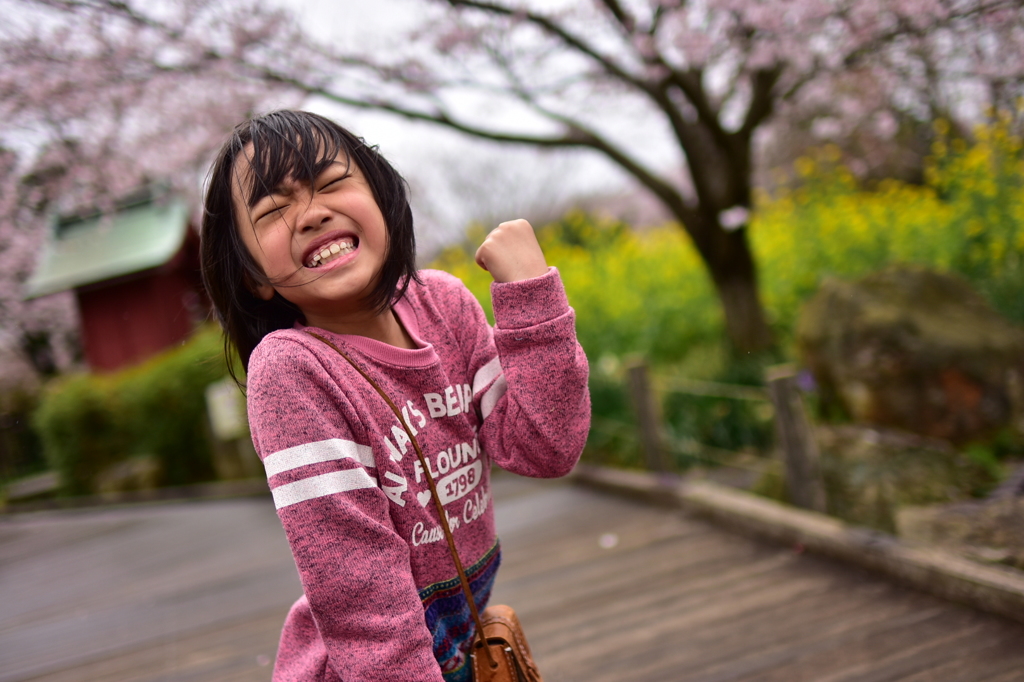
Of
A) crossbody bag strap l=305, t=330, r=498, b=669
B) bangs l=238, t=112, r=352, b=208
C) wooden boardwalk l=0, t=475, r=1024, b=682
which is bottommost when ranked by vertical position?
wooden boardwalk l=0, t=475, r=1024, b=682

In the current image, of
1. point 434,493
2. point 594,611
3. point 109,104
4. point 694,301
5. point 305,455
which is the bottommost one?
point 594,611

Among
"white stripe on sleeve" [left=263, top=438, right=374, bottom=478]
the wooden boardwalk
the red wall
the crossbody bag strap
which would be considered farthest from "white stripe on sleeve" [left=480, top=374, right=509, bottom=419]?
the red wall

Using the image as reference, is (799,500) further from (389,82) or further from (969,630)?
(389,82)

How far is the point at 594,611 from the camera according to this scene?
9.41 ft

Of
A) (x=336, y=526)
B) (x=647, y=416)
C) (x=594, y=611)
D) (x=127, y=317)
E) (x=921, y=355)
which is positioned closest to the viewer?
(x=336, y=526)

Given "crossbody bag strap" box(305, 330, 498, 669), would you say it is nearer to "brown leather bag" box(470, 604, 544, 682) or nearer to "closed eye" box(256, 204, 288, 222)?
"brown leather bag" box(470, 604, 544, 682)

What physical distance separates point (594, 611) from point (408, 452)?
210 cm

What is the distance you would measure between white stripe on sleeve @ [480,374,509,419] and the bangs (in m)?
0.38

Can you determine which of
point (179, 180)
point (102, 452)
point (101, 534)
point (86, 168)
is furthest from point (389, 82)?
point (102, 452)

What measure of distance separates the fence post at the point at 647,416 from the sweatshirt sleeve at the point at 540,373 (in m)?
3.21

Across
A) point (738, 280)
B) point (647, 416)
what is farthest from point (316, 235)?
point (738, 280)

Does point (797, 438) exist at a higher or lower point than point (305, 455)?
lower

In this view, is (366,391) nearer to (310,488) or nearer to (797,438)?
(310,488)

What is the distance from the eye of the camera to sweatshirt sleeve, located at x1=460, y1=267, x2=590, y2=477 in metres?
1.04
